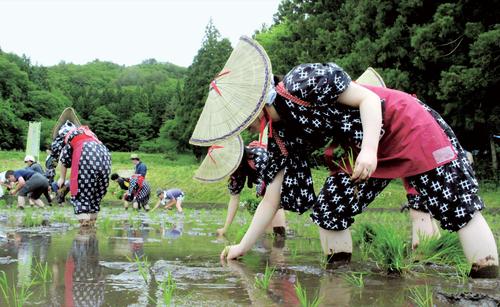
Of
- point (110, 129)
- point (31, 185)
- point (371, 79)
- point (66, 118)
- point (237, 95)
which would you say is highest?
point (110, 129)

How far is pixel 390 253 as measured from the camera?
2.73 metres

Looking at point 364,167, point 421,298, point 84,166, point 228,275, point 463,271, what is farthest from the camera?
point 84,166

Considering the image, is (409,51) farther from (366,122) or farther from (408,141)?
(366,122)

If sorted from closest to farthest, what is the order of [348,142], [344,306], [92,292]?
[344,306] → [92,292] → [348,142]

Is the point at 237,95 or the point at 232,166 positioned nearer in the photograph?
the point at 237,95

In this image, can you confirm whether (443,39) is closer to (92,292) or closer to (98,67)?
(92,292)

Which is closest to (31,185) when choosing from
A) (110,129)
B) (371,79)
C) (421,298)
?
(371,79)

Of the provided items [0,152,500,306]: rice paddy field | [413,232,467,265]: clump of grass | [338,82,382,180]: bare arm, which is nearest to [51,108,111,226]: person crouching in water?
[0,152,500,306]: rice paddy field

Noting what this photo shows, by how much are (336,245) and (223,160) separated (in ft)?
9.41

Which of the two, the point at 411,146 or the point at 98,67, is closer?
the point at 411,146

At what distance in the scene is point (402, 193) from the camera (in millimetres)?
17359

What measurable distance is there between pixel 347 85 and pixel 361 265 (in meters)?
1.09

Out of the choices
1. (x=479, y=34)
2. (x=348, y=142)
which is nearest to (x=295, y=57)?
(x=479, y=34)

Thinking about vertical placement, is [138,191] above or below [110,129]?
below
